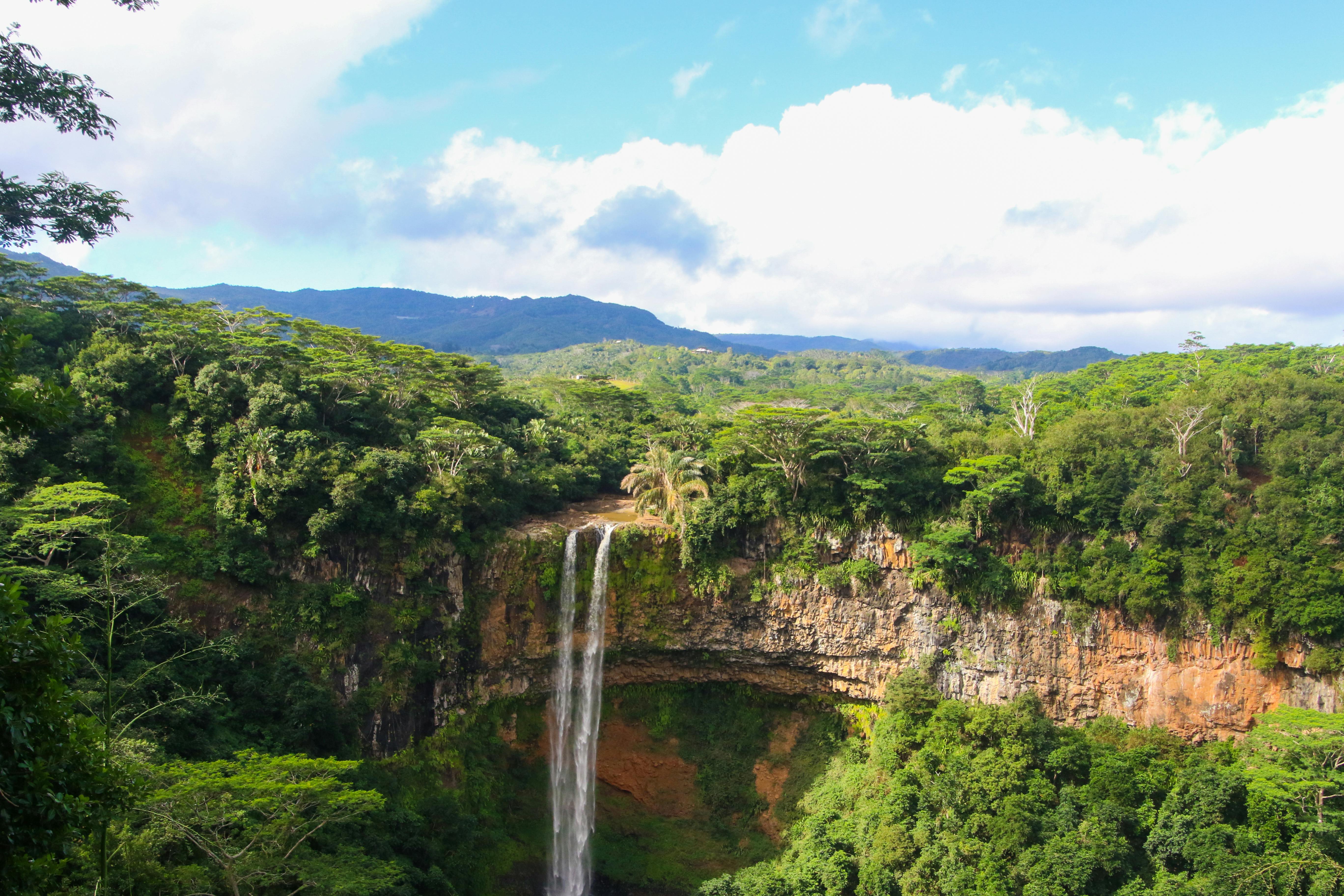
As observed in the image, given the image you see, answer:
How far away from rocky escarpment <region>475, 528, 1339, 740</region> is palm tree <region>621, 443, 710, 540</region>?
1360mm

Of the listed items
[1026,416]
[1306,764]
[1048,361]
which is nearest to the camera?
[1306,764]

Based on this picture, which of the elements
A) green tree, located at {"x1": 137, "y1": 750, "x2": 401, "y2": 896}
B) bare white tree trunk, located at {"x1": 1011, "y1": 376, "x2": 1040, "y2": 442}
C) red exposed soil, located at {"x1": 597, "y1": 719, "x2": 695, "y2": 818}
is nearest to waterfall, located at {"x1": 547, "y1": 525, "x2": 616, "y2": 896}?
red exposed soil, located at {"x1": 597, "y1": 719, "x2": 695, "y2": 818}

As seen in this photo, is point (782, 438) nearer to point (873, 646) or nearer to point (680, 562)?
point (680, 562)

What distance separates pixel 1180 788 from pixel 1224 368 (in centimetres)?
2896

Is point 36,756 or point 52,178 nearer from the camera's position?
point 36,756

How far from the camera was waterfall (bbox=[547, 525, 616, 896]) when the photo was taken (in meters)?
27.5

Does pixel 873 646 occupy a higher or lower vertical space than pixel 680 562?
lower

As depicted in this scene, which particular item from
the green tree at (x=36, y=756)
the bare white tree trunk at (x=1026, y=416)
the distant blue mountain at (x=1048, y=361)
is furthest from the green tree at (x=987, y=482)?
the distant blue mountain at (x=1048, y=361)

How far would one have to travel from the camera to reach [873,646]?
28859mm

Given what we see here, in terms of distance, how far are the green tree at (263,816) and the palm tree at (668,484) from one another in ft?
51.3

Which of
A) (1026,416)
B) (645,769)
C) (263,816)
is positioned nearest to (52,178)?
(263,816)

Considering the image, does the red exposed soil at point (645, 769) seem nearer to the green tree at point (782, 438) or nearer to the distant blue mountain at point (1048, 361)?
the green tree at point (782, 438)

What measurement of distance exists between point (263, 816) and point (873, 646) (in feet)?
67.6

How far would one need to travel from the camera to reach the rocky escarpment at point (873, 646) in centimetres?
2547
